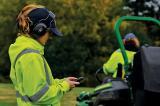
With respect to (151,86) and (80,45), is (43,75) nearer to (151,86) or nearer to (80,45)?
(151,86)

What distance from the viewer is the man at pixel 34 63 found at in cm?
449

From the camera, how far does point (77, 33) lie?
141 ft

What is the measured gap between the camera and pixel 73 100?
44.2 ft

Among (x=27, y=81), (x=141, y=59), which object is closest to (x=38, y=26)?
(x=27, y=81)

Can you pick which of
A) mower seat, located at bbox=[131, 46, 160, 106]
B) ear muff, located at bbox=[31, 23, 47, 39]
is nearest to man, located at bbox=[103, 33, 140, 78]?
mower seat, located at bbox=[131, 46, 160, 106]

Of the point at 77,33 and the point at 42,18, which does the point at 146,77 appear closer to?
the point at 42,18

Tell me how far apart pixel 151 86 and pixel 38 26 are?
1090mm

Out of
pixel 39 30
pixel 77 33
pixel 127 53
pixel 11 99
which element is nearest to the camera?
pixel 39 30

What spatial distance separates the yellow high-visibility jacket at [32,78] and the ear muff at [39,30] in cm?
6

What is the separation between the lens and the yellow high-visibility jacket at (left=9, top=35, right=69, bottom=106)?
4.48 meters

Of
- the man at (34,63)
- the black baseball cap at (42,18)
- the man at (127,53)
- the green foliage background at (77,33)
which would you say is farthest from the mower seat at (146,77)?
the green foliage background at (77,33)

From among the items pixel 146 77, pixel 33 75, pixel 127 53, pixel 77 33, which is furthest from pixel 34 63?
pixel 77 33

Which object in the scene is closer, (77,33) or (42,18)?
(42,18)

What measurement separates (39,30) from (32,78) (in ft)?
1.32
